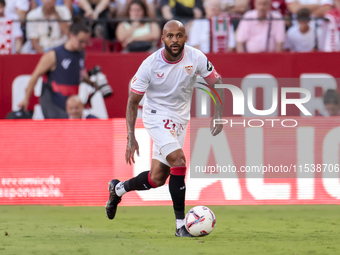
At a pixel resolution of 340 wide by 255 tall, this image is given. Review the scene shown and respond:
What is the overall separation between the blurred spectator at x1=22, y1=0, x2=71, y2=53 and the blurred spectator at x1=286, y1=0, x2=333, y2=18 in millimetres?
4230

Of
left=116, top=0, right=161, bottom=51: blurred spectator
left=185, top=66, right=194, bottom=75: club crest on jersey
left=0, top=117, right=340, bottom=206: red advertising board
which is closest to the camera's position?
left=185, top=66, right=194, bottom=75: club crest on jersey

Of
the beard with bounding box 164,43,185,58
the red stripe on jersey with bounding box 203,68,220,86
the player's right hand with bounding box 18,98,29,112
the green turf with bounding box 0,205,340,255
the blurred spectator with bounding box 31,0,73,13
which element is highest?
the blurred spectator with bounding box 31,0,73,13

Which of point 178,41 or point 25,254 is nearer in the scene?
point 25,254

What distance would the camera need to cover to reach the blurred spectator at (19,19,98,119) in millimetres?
9391

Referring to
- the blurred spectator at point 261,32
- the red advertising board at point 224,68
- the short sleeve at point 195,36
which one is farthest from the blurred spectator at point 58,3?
the blurred spectator at point 261,32

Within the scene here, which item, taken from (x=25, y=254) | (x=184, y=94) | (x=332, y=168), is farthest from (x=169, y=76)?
(x=332, y=168)

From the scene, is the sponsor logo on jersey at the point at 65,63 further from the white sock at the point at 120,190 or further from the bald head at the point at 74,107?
the white sock at the point at 120,190

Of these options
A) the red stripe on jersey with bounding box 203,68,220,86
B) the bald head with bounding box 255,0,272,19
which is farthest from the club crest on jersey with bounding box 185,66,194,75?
the bald head with bounding box 255,0,272,19

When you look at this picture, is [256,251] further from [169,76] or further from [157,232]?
[169,76]

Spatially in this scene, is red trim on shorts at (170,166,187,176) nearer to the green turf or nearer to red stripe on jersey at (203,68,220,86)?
the green turf

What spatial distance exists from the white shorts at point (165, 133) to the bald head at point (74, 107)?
344cm

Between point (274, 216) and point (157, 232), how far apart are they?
2084 mm

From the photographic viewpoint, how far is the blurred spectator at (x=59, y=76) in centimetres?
939

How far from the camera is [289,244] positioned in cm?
532
